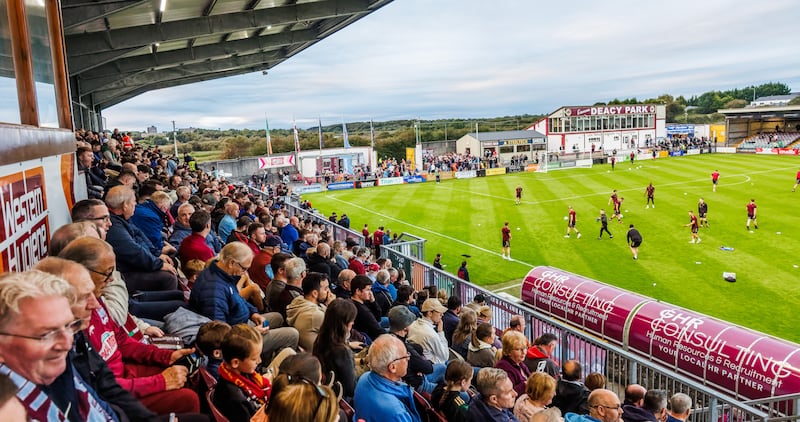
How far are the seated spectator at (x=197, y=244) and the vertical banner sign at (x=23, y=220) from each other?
2431mm

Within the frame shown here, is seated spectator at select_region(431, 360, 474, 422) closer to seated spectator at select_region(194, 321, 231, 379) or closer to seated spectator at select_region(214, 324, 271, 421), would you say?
seated spectator at select_region(214, 324, 271, 421)

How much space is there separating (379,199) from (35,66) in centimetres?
3765

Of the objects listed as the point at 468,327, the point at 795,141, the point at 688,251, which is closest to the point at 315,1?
the point at 468,327

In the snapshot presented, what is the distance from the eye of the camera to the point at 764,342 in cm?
955

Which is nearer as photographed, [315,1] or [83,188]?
[83,188]

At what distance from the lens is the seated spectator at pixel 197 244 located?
667 cm

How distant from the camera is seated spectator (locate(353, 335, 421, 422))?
4.02 metres

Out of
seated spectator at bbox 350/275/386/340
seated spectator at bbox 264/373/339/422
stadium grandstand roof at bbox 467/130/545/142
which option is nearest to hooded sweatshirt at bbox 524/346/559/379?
seated spectator at bbox 350/275/386/340

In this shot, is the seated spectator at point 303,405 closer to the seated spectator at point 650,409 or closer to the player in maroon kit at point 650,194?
the seated spectator at point 650,409

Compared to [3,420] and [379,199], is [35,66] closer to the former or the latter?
[3,420]

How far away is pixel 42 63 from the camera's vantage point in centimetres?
450

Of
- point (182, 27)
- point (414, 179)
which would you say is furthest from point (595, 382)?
point (414, 179)

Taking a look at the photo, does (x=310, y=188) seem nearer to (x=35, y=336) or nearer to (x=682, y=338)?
(x=682, y=338)

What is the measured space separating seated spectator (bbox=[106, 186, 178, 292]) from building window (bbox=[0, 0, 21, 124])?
1.98 meters
